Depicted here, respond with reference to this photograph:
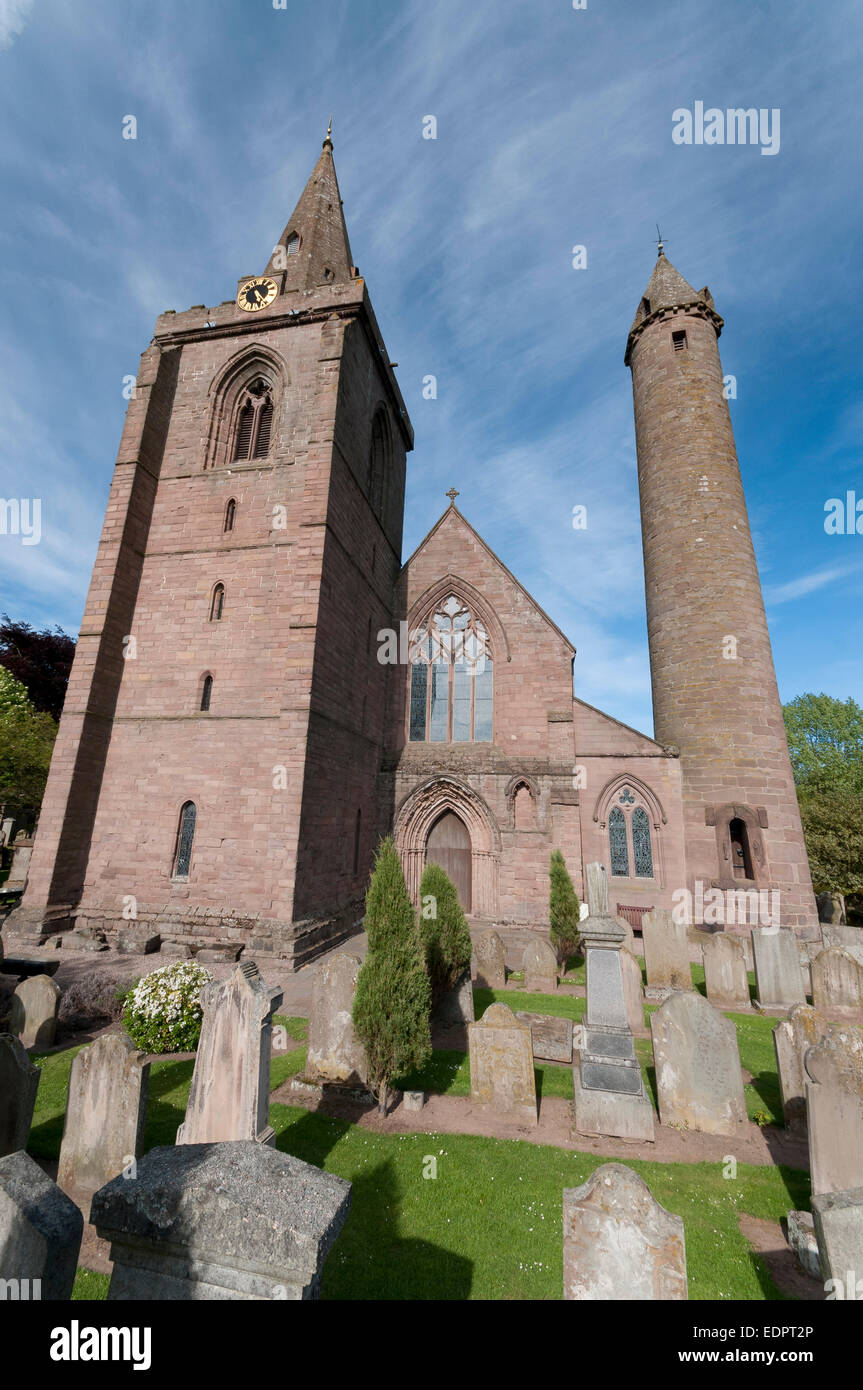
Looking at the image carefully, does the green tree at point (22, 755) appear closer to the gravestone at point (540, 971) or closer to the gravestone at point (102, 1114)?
the gravestone at point (540, 971)

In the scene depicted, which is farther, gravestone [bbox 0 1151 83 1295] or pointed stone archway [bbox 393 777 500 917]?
pointed stone archway [bbox 393 777 500 917]

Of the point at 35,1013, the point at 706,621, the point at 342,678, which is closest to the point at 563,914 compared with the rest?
the point at 342,678

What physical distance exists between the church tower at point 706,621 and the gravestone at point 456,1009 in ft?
29.5

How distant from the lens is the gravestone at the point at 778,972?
1009cm

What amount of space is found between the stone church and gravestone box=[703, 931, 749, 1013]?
491 cm

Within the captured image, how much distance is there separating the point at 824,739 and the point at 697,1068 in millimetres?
37147

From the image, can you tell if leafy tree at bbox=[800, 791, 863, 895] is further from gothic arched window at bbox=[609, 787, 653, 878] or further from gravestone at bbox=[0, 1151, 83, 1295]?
gravestone at bbox=[0, 1151, 83, 1295]

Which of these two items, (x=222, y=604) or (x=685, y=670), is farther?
(x=685, y=670)

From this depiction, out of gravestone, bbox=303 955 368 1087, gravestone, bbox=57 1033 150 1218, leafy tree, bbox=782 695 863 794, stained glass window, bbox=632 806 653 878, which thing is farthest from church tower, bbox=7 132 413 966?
leafy tree, bbox=782 695 863 794

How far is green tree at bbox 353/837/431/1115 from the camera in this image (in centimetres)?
609

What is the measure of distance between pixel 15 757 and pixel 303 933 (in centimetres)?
1683

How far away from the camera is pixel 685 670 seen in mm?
16625

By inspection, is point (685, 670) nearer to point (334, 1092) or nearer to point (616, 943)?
point (616, 943)
